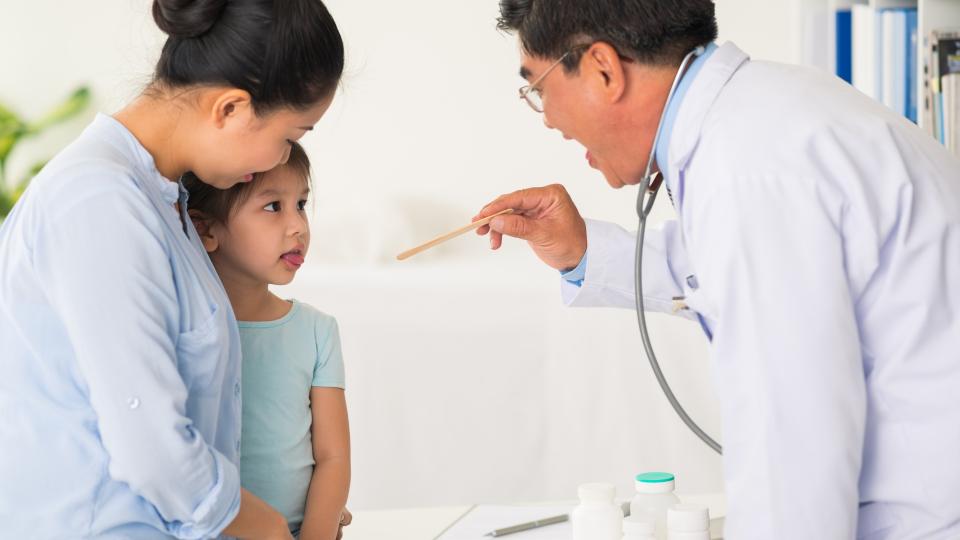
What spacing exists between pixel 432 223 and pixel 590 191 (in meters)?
0.58

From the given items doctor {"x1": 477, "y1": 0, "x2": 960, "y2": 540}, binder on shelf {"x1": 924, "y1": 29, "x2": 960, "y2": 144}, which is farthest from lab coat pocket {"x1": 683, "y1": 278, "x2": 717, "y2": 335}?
binder on shelf {"x1": 924, "y1": 29, "x2": 960, "y2": 144}

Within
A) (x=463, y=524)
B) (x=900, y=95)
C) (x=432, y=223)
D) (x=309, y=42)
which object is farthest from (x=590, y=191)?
(x=309, y=42)

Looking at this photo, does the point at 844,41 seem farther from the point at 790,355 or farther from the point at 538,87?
the point at 790,355

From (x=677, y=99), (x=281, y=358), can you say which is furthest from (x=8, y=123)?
(x=677, y=99)

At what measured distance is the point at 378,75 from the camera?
388cm

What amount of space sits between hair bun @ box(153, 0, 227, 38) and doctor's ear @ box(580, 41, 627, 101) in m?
0.44

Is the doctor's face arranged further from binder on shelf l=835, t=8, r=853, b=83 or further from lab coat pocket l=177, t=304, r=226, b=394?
binder on shelf l=835, t=8, r=853, b=83

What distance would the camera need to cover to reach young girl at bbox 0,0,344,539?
1.09m

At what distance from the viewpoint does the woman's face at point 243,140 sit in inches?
48.8

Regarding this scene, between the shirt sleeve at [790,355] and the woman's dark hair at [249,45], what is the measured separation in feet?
1.66

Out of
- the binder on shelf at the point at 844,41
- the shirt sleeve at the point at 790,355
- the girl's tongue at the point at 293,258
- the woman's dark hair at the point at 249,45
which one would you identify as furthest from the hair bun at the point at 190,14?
the binder on shelf at the point at 844,41

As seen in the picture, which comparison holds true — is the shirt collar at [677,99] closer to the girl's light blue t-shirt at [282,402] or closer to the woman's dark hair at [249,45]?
the woman's dark hair at [249,45]

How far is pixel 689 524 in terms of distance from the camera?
1.23m

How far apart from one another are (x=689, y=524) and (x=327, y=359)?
0.57 meters
